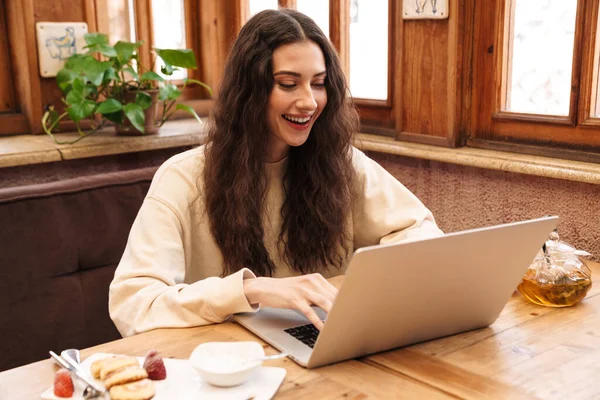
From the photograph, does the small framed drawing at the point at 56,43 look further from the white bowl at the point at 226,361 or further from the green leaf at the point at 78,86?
the white bowl at the point at 226,361

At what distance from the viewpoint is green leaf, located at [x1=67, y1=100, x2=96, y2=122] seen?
2418mm

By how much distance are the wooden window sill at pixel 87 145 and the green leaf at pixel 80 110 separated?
98mm

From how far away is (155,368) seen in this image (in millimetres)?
1036

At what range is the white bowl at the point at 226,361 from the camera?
1.01 metres

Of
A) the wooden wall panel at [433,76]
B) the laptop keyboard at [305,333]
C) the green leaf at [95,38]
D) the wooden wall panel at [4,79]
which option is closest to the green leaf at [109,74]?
the green leaf at [95,38]

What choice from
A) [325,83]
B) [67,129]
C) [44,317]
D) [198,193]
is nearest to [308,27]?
[325,83]

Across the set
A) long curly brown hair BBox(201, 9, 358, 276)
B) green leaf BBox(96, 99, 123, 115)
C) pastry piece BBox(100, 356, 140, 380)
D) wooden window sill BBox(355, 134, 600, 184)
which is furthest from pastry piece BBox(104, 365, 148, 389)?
green leaf BBox(96, 99, 123, 115)

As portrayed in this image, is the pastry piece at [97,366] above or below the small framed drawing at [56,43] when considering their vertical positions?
below

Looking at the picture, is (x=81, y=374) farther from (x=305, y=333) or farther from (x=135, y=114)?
(x=135, y=114)

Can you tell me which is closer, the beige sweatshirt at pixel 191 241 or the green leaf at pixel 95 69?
the beige sweatshirt at pixel 191 241

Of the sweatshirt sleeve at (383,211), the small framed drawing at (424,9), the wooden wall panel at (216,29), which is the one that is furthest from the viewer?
the wooden wall panel at (216,29)

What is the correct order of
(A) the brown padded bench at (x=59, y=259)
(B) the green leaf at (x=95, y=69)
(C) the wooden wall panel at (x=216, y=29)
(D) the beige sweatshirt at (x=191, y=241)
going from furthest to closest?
(C) the wooden wall panel at (x=216, y=29) → (B) the green leaf at (x=95, y=69) → (A) the brown padded bench at (x=59, y=259) → (D) the beige sweatshirt at (x=191, y=241)

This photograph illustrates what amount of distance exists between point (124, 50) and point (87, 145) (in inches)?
14.1

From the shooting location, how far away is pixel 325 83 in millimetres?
1685
